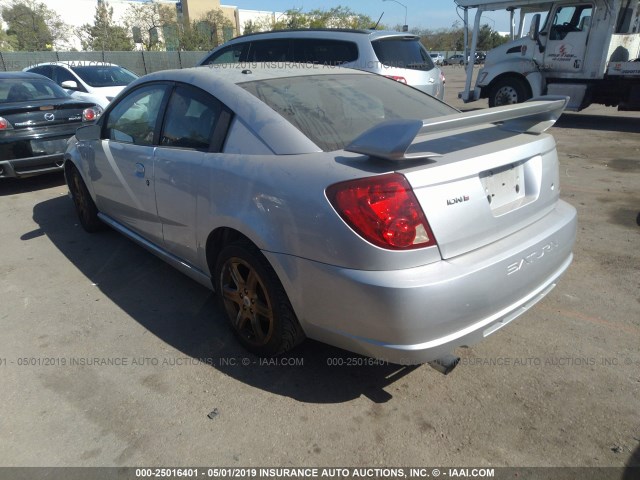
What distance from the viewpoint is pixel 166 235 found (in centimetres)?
322

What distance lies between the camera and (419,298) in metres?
1.88

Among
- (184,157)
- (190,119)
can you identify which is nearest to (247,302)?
(184,157)

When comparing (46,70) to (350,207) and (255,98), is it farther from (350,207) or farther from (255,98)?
(350,207)

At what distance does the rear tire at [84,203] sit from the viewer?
4496 mm

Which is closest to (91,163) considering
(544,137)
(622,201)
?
(544,137)

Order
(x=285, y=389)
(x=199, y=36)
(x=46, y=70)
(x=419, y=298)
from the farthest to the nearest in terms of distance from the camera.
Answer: (x=199, y=36) → (x=46, y=70) → (x=285, y=389) → (x=419, y=298)

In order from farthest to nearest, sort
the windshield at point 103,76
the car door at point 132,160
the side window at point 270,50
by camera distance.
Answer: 1. the windshield at point 103,76
2. the side window at point 270,50
3. the car door at point 132,160

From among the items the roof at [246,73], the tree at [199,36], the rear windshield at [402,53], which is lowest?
the roof at [246,73]

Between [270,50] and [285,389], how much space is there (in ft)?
23.7

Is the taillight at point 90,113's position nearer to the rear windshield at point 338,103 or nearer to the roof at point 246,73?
the roof at point 246,73

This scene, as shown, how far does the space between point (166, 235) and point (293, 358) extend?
1279 mm

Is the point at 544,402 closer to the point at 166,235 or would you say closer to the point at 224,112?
the point at 224,112

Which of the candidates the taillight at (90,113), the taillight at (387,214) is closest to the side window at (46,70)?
the taillight at (90,113)

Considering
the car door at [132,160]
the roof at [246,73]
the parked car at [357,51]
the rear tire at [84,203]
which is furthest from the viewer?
the parked car at [357,51]
